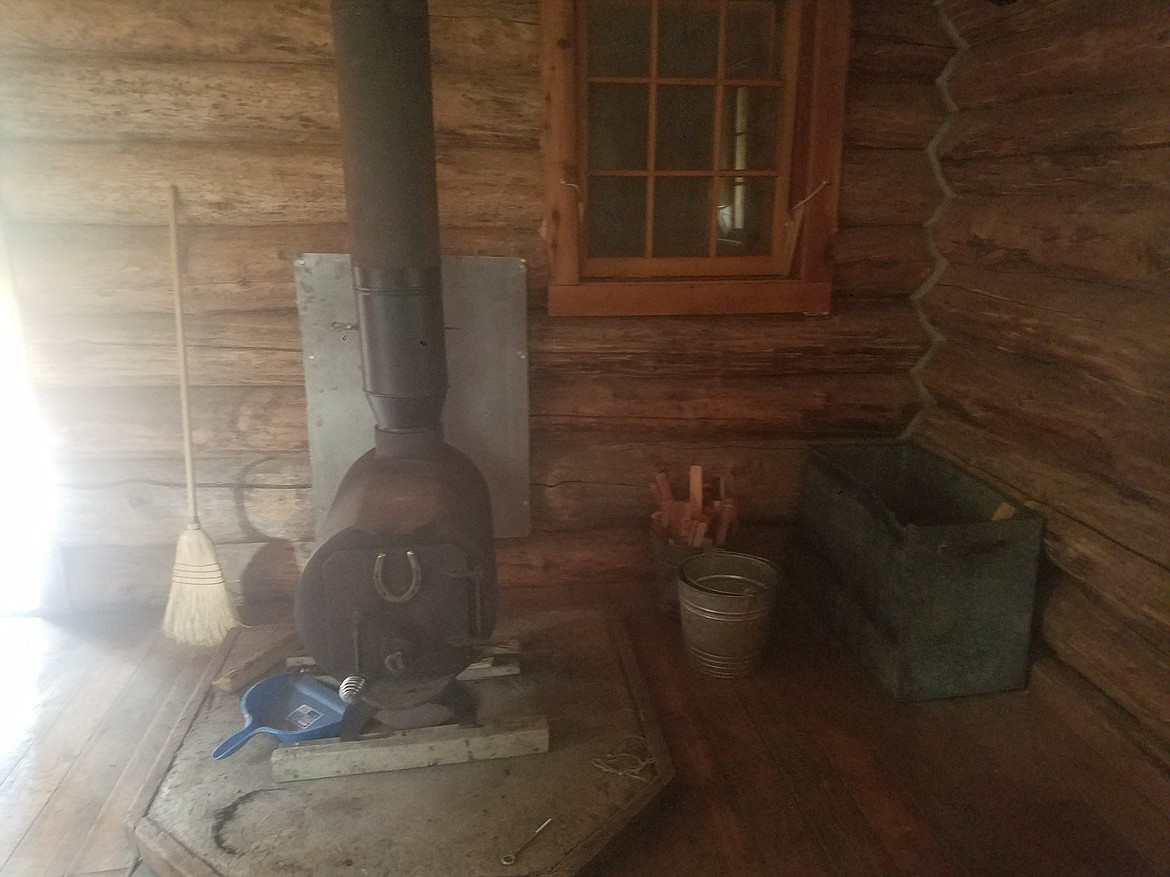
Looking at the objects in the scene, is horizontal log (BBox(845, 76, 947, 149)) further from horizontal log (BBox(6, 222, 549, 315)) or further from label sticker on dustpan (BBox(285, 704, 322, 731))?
label sticker on dustpan (BBox(285, 704, 322, 731))

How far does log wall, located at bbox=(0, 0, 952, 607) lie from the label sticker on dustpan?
732 millimetres

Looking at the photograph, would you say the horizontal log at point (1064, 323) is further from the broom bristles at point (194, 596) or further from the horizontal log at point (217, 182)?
the broom bristles at point (194, 596)

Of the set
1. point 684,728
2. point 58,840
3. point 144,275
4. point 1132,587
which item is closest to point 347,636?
point 58,840

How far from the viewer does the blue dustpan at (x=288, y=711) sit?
6.68ft

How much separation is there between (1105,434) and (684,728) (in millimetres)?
1345

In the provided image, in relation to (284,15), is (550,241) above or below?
below

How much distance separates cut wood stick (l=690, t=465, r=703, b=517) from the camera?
8.98 feet

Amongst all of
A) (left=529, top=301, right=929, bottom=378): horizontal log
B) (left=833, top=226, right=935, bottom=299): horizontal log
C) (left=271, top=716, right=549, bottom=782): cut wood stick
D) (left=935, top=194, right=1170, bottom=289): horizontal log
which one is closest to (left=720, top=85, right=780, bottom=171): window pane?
(left=833, top=226, right=935, bottom=299): horizontal log

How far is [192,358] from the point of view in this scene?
263 centimetres

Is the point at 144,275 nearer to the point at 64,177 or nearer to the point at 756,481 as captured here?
the point at 64,177

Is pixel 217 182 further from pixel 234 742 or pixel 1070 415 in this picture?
pixel 1070 415

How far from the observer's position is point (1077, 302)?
2.17 metres

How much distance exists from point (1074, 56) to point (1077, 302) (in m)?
0.63

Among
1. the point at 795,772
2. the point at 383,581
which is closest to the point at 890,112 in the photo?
the point at 795,772
